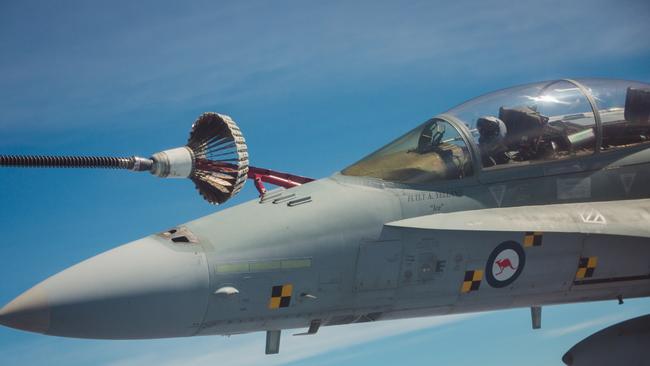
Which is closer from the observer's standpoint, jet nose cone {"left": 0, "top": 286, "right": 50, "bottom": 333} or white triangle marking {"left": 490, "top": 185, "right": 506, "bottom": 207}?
jet nose cone {"left": 0, "top": 286, "right": 50, "bottom": 333}

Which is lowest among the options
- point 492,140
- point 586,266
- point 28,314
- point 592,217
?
point 586,266

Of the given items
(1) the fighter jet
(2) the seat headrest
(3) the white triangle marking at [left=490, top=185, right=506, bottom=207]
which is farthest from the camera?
(2) the seat headrest

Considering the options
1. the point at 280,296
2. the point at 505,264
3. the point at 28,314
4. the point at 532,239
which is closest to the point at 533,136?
the point at 532,239

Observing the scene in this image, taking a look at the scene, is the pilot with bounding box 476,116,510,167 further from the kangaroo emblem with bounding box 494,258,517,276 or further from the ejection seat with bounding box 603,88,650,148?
the ejection seat with bounding box 603,88,650,148

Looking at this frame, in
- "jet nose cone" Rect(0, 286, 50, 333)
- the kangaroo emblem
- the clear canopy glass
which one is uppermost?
the clear canopy glass

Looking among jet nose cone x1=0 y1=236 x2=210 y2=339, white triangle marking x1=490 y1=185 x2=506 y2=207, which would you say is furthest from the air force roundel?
jet nose cone x1=0 y1=236 x2=210 y2=339

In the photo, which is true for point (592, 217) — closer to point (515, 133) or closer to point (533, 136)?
point (533, 136)

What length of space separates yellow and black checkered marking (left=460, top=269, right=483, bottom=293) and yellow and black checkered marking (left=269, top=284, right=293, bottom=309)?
219 centimetres

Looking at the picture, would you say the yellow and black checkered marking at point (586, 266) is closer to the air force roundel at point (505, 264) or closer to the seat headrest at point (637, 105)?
the air force roundel at point (505, 264)

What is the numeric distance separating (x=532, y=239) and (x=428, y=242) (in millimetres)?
1362

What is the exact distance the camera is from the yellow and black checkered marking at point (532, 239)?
31.3 feet

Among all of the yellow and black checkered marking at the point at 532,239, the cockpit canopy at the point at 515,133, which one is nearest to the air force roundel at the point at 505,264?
the yellow and black checkered marking at the point at 532,239

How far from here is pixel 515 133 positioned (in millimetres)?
10148

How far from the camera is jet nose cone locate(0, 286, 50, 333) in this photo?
7.60m
